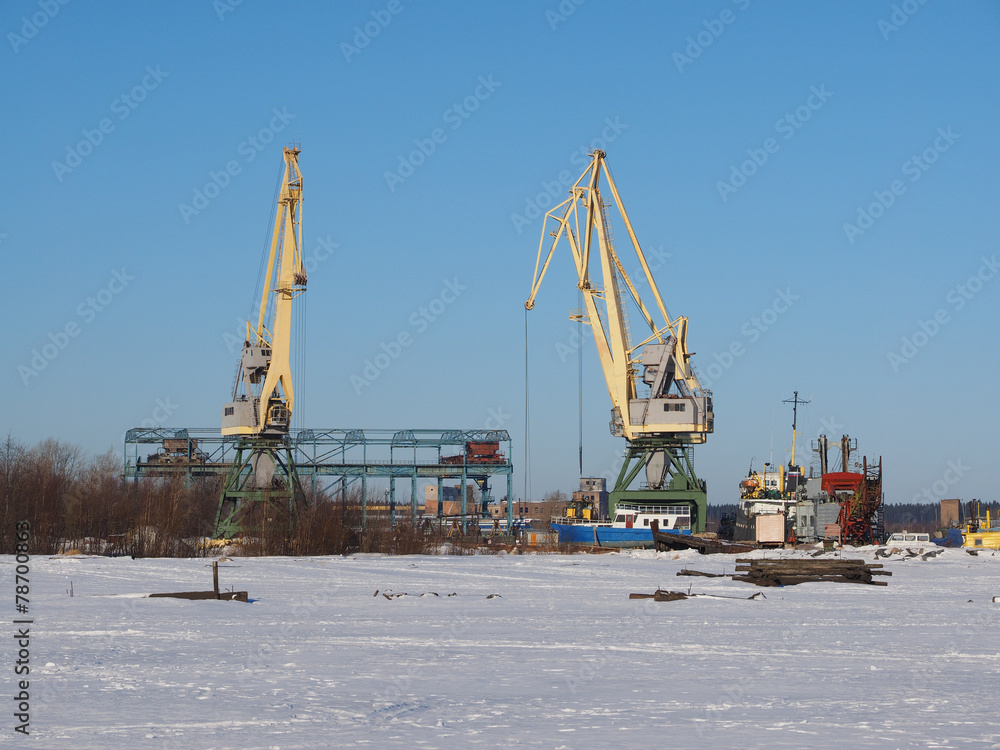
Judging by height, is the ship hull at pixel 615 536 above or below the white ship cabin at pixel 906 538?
below

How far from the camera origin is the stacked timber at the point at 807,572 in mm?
31438

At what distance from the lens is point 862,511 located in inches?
2472

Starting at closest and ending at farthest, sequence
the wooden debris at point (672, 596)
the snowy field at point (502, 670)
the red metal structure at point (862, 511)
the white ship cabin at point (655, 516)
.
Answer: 1. the snowy field at point (502, 670)
2. the wooden debris at point (672, 596)
3. the red metal structure at point (862, 511)
4. the white ship cabin at point (655, 516)

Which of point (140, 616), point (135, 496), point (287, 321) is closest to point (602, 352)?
point (287, 321)

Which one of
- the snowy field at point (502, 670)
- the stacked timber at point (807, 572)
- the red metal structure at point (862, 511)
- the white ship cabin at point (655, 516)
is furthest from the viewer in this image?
the white ship cabin at point (655, 516)

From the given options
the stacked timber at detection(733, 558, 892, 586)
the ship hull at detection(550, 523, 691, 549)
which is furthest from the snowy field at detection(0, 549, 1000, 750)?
the ship hull at detection(550, 523, 691, 549)

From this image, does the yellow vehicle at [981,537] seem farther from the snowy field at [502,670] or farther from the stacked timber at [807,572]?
the snowy field at [502,670]

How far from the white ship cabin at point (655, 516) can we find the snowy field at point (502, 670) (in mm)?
42779

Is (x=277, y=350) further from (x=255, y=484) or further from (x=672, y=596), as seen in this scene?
(x=672, y=596)

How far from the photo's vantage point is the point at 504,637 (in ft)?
61.1

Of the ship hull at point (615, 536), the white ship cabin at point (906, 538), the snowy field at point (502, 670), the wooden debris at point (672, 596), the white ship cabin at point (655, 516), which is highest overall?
the snowy field at point (502, 670)

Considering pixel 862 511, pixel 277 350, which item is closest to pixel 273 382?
pixel 277 350

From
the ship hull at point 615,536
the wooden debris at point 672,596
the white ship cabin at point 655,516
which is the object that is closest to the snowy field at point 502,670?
the wooden debris at point 672,596

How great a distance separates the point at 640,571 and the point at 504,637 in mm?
22356
